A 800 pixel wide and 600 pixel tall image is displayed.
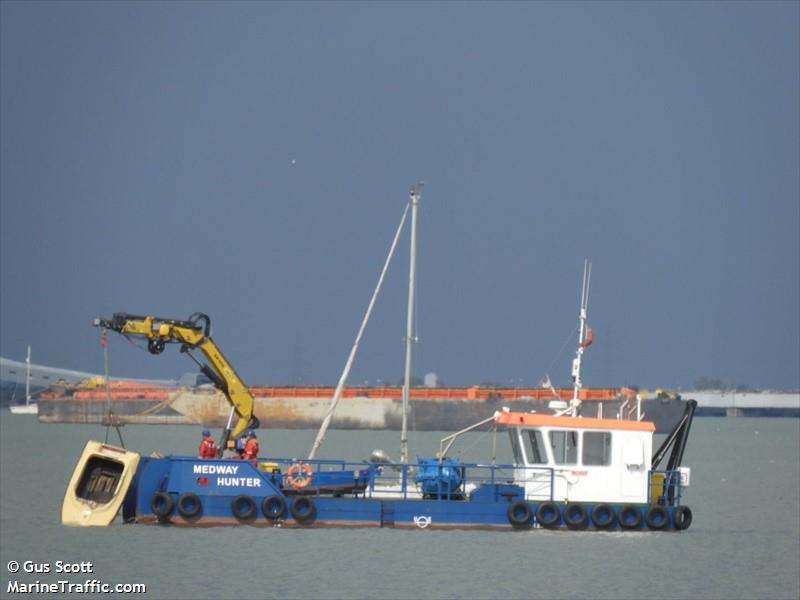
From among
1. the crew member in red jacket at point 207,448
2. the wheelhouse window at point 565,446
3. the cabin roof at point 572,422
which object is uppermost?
the cabin roof at point 572,422

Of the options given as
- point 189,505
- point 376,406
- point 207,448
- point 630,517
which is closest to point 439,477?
point 630,517

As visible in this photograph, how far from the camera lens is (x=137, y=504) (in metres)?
34.6

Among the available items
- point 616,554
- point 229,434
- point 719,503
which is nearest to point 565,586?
point 616,554

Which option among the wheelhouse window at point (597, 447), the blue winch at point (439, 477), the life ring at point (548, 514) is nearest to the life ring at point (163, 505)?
the blue winch at point (439, 477)

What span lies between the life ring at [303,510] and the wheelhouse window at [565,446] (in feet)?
17.8

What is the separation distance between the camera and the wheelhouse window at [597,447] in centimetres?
3488

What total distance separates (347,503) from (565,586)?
6400mm

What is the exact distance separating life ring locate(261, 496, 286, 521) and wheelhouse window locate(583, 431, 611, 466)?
6.69 metres

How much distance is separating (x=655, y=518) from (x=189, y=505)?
402 inches

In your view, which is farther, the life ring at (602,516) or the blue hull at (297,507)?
the life ring at (602,516)

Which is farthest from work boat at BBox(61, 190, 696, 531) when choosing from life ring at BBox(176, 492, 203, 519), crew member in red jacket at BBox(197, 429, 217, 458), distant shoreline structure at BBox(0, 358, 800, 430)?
distant shoreline structure at BBox(0, 358, 800, 430)

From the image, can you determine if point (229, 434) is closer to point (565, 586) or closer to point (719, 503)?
point (565, 586)

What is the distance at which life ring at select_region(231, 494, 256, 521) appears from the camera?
34125 mm

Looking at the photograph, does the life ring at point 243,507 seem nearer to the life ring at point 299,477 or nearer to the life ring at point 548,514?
the life ring at point 299,477
